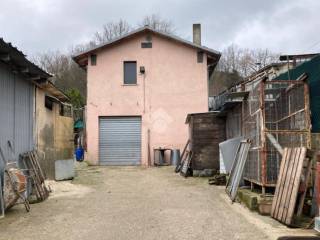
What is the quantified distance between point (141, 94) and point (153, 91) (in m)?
0.66

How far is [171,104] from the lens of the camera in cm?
2427

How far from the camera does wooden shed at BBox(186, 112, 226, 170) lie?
18.0 metres

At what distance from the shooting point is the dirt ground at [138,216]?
308 inches

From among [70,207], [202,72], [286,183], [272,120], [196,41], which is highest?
[196,41]

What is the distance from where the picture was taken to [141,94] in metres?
24.3

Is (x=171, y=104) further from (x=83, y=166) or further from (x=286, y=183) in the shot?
(x=286, y=183)

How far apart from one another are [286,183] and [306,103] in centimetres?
206

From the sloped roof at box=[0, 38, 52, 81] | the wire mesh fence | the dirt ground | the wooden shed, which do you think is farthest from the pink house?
the wire mesh fence

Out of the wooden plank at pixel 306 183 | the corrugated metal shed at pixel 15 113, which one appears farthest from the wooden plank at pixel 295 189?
the corrugated metal shed at pixel 15 113

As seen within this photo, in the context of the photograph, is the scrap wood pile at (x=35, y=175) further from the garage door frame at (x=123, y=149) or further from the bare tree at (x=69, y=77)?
the bare tree at (x=69, y=77)

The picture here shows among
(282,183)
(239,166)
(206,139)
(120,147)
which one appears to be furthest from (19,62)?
(120,147)

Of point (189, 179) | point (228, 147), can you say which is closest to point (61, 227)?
point (228, 147)

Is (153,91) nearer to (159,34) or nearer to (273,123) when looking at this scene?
(159,34)

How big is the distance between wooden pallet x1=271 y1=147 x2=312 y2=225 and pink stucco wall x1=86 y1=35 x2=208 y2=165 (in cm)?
1507
